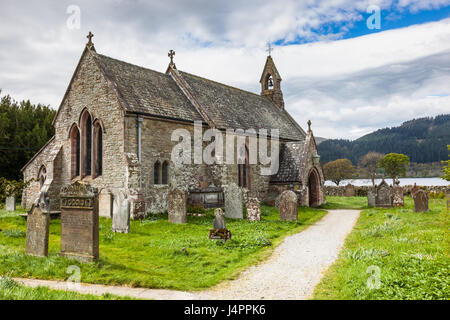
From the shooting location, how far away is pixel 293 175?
911 inches

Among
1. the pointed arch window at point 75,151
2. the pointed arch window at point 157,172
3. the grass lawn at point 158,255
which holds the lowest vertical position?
the grass lawn at point 158,255

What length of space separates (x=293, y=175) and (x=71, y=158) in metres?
14.5

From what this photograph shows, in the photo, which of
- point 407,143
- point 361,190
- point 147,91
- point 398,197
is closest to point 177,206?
point 147,91

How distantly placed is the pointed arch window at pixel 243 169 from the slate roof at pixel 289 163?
2263mm

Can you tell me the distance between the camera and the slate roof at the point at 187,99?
690 inches

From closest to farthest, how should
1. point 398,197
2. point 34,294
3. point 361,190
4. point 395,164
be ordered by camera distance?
point 34,294 < point 398,197 < point 361,190 < point 395,164

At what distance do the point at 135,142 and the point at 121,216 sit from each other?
4.70m

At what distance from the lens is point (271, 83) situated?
3341 centimetres

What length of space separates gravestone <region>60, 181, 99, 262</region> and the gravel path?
4.81ft

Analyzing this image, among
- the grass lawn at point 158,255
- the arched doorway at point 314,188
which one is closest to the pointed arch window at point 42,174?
the grass lawn at point 158,255

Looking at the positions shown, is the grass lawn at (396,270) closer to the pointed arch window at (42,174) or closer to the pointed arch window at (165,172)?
the pointed arch window at (165,172)

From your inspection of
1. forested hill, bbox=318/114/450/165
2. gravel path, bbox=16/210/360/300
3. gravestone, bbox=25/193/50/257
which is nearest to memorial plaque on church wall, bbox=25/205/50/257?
gravestone, bbox=25/193/50/257

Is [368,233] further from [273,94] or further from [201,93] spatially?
[273,94]

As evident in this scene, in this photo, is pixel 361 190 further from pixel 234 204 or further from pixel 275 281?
pixel 275 281
